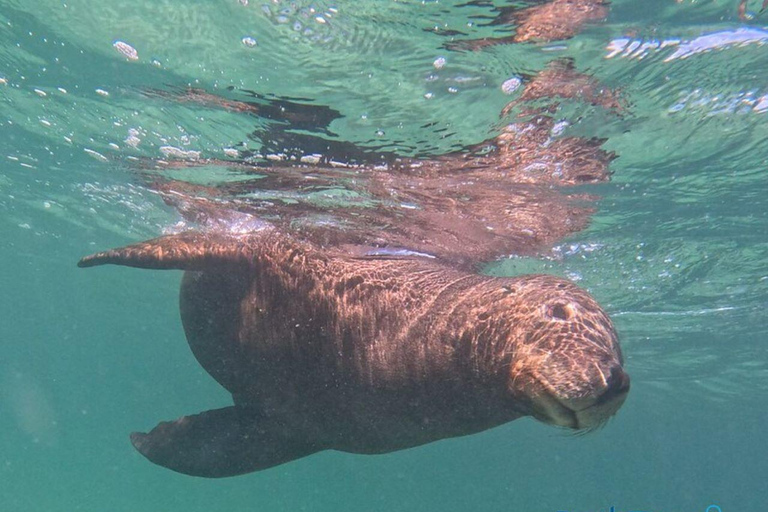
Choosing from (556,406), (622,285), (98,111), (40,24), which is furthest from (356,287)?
(622,285)

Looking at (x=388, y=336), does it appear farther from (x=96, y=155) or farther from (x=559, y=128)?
(x=96, y=155)

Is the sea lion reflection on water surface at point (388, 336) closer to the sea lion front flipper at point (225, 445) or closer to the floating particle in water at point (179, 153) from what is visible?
the sea lion front flipper at point (225, 445)

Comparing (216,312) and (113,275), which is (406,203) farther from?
(113,275)

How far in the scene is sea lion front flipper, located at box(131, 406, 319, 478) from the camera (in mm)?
5953

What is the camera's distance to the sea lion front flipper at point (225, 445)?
595cm

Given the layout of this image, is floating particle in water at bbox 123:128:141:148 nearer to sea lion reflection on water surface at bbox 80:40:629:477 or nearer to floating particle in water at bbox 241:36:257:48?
sea lion reflection on water surface at bbox 80:40:629:477

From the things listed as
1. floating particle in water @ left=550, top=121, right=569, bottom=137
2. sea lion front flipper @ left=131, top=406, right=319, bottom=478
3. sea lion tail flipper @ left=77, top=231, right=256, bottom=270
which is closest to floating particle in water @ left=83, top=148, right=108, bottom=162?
sea lion tail flipper @ left=77, top=231, right=256, bottom=270

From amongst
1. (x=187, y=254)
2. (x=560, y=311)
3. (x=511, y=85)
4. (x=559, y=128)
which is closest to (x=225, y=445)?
(x=187, y=254)

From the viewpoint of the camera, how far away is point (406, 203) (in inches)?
430

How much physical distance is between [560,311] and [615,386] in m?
1.04

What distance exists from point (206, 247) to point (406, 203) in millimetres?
5207

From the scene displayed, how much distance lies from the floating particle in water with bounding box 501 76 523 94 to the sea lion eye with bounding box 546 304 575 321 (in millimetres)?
3614

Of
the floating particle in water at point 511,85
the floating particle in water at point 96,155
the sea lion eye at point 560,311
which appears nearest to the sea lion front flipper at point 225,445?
the sea lion eye at point 560,311

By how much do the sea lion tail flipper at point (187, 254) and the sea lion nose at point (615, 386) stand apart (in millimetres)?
4445
